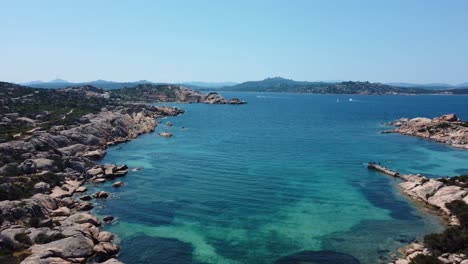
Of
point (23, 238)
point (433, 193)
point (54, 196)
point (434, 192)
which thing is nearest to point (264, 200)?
point (433, 193)

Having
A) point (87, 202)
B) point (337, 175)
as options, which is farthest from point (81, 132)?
point (337, 175)

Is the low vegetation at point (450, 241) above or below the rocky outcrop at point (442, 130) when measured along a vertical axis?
below

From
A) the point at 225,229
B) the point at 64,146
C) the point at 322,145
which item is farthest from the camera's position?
the point at 322,145

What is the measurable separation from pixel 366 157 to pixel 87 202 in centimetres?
6529

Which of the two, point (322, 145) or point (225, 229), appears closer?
point (225, 229)

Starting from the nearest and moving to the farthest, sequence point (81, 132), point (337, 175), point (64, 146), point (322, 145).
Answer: point (337, 175) < point (64, 146) < point (81, 132) < point (322, 145)

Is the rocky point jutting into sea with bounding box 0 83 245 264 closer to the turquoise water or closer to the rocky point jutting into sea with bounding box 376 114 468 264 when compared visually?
the turquoise water

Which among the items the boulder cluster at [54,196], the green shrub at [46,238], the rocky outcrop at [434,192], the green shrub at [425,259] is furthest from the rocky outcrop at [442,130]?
the green shrub at [46,238]

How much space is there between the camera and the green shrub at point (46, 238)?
1600 inches

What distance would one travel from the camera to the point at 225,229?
48344 mm

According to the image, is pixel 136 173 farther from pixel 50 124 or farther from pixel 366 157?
pixel 366 157

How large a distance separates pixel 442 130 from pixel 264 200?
90846mm

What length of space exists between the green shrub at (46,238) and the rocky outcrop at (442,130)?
103146 mm

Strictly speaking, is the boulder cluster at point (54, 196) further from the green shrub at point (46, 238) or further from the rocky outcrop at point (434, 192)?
the rocky outcrop at point (434, 192)
